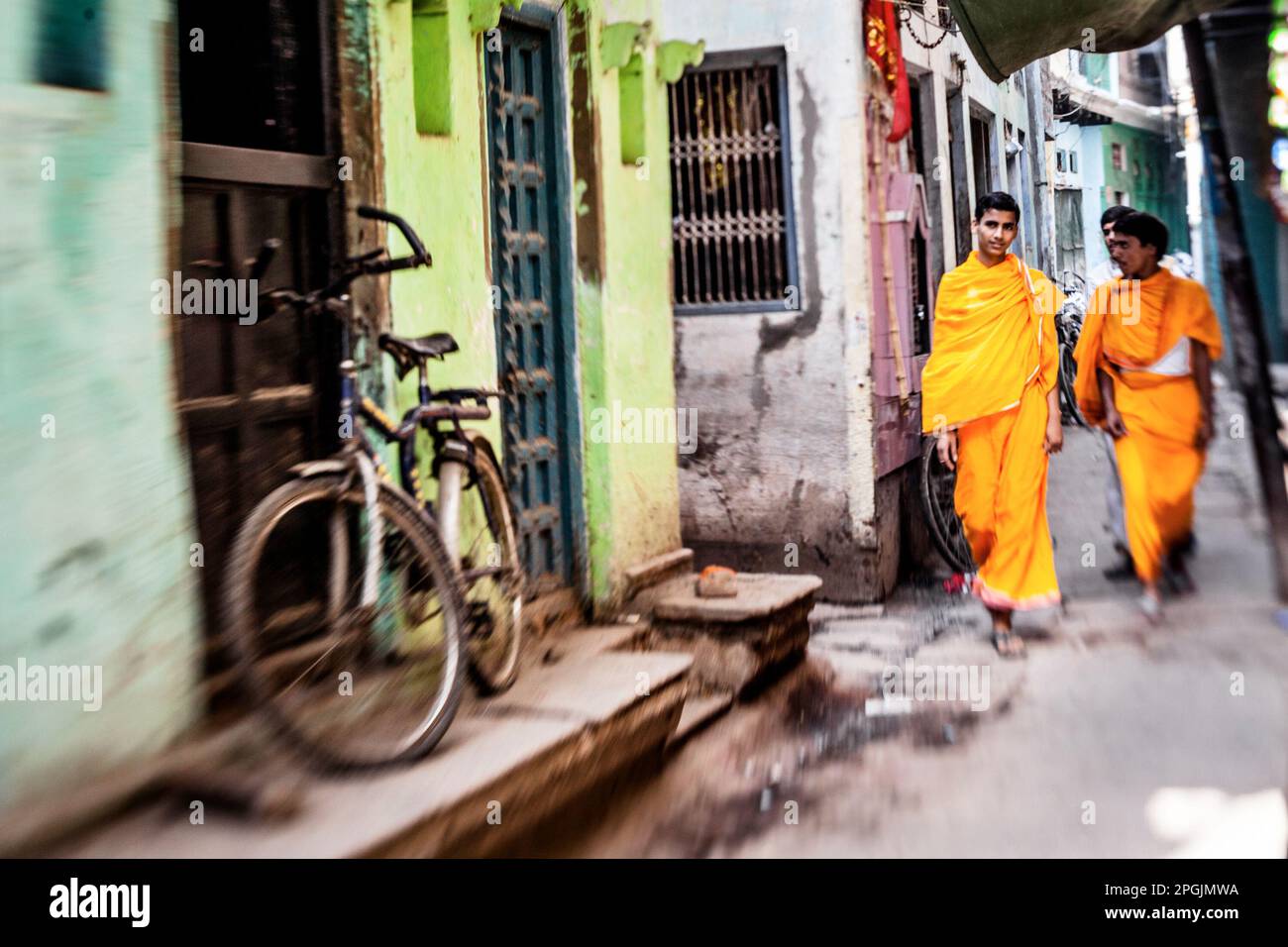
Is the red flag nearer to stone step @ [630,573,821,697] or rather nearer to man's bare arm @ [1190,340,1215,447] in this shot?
man's bare arm @ [1190,340,1215,447]

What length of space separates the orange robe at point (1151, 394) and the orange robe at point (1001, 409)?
0.39 m

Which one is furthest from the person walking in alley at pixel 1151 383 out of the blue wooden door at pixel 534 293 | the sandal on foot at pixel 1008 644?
the blue wooden door at pixel 534 293

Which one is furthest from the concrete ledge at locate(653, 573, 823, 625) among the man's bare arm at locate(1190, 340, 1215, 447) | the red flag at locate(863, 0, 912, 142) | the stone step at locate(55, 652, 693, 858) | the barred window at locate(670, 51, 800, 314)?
the red flag at locate(863, 0, 912, 142)

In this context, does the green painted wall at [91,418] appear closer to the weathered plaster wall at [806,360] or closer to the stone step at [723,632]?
the stone step at [723,632]

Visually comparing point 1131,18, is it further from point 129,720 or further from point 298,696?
point 129,720

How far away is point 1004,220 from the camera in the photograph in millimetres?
5871

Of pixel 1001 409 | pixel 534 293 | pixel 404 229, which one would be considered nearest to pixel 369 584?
pixel 404 229

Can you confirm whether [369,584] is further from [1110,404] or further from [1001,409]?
[1110,404]

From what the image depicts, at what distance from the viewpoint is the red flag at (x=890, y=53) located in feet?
25.9

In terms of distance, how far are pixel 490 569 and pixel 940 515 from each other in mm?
5054

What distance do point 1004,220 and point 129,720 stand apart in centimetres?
434

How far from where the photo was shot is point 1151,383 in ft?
20.2

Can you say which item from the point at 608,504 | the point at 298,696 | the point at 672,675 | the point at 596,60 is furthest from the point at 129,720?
the point at 596,60

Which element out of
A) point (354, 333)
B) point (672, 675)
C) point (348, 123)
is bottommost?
point (672, 675)
